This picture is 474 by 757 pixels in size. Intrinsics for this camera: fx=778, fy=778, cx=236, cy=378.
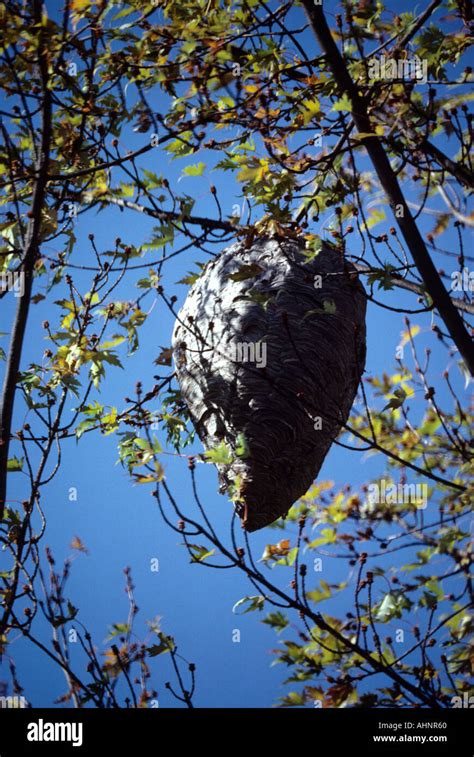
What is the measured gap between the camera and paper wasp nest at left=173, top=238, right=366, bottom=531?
10.8 feet

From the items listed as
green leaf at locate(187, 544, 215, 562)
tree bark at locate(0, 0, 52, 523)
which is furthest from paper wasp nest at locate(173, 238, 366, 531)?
tree bark at locate(0, 0, 52, 523)

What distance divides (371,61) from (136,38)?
113 cm

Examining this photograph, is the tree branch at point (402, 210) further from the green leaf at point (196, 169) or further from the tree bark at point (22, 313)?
the tree bark at point (22, 313)

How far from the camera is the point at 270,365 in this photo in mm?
3400

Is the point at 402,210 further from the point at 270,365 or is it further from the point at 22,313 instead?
the point at 22,313

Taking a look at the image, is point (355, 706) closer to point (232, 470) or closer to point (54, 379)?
point (232, 470)

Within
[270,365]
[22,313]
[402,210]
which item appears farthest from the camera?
[270,365]

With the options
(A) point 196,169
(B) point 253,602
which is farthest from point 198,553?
(A) point 196,169

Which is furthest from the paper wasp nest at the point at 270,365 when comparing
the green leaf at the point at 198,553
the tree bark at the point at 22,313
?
the tree bark at the point at 22,313

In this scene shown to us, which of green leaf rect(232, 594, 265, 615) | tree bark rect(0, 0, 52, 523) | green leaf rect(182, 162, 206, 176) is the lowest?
green leaf rect(232, 594, 265, 615)

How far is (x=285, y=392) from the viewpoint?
11.0 feet

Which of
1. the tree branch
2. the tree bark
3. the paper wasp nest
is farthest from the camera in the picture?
the paper wasp nest

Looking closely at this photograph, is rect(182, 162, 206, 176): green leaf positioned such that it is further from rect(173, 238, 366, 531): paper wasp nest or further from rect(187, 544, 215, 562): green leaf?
rect(187, 544, 215, 562): green leaf
